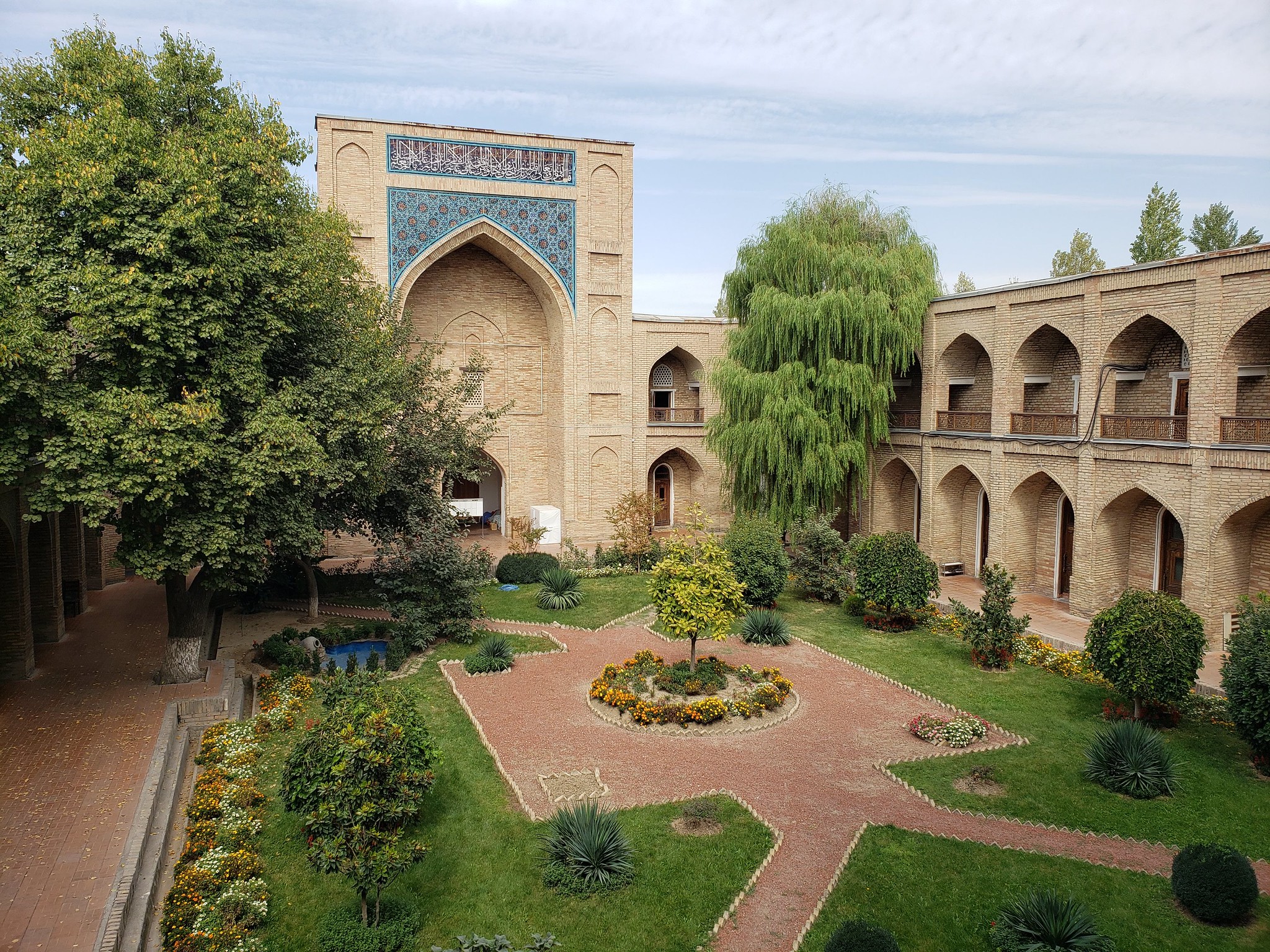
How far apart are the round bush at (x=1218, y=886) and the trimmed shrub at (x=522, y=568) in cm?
1447

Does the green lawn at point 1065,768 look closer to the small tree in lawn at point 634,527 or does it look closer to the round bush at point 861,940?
the round bush at point 861,940

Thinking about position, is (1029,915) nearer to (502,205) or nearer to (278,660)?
(278,660)

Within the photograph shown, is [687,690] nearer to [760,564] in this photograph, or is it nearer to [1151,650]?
[760,564]

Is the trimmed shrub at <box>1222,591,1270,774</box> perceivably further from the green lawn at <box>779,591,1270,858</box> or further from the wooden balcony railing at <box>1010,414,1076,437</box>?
the wooden balcony railing at <box>1010,414,1076,437</box>

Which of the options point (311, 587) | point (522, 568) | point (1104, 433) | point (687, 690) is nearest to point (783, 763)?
point (687, 690)

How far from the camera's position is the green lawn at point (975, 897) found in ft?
23.3

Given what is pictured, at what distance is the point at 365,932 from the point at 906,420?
58.8ft

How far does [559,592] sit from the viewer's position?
59.6 ft

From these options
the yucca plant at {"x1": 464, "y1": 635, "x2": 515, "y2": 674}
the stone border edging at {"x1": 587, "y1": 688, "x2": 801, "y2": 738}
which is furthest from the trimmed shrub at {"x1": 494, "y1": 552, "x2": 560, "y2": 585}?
the stone border edging at {"x1": 587, "y1": 688, "x2": 801, "y2": 738}

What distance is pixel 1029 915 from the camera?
687 cm

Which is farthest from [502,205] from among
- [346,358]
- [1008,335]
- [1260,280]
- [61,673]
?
[1260,280]

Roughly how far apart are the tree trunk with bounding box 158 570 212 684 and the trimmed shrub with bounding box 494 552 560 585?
8.24 meters

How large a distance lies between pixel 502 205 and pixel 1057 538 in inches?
609

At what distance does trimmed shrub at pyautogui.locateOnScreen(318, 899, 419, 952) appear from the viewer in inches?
274
